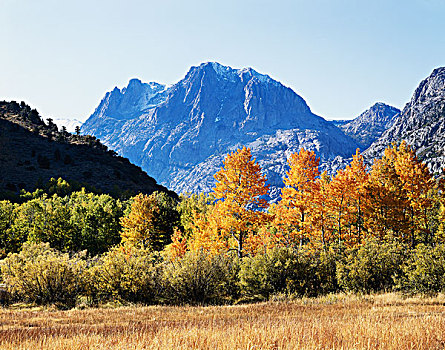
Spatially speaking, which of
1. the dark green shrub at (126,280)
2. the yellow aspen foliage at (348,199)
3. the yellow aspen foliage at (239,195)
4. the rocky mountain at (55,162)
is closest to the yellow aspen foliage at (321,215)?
the yellow aspen foliage at (348,199)

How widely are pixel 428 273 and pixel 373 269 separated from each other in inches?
112

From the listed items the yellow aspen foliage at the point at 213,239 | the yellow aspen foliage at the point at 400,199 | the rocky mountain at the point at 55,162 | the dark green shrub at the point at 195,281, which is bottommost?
the dark green shrub at the point at 195,281

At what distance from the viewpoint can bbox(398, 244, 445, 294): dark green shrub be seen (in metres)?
17.4

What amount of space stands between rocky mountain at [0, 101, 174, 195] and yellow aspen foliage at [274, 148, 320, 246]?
6392cm

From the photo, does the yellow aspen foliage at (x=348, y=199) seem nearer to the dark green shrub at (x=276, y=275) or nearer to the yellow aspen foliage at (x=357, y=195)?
the yellow aspen foliage at (x=357, y=195)

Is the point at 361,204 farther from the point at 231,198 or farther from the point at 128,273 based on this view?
the point at 128,273

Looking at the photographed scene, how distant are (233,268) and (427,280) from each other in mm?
10816

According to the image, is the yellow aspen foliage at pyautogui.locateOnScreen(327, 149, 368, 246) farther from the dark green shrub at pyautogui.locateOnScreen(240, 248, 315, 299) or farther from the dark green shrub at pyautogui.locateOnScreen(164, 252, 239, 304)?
the dark green shrub at pyautogui.locateOnScreen(164, 252, 239, 304)

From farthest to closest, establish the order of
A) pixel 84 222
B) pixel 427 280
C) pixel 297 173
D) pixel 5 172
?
pixel 5 172, pixel 84 222, pixel 297 173, pixel 427 280

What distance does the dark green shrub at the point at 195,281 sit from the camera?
19438mm

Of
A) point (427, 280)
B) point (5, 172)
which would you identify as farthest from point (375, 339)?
point (5, 172)

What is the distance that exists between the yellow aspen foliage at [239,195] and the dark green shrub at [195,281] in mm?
6022

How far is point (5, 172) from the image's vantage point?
90.0m

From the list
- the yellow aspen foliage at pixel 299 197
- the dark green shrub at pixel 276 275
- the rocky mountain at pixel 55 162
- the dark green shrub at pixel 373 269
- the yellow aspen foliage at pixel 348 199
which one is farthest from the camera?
the rocky mountain at pixel 55 162
